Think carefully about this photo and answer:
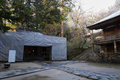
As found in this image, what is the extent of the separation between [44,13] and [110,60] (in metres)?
12.7

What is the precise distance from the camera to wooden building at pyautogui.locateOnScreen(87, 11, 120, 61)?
9954mm

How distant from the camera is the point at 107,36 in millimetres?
13047

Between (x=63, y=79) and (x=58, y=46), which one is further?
(x=58, y=46)

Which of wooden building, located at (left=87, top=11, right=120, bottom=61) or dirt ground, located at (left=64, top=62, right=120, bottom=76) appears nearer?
dirt ground, located at (left=64, top=62, right=120, bottom=76)

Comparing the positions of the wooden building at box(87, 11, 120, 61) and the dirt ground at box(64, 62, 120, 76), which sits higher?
the wooden building at box(87, 11, 120, 61)

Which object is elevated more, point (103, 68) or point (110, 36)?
point (110, 36)

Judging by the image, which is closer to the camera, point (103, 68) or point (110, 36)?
point (103, 68)

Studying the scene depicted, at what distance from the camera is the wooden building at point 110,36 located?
9954mm

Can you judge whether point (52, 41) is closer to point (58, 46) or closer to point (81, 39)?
point (58, 46)

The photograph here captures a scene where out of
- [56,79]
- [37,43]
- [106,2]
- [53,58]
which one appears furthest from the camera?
[106,2]

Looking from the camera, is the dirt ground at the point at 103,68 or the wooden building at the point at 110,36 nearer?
the dirt ground at the point at 103,68

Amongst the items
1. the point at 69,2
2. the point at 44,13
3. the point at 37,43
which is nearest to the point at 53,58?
the point at 37,43

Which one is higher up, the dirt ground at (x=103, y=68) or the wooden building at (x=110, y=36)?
the wooden building at (x=110, y=36)

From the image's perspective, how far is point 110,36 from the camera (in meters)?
12.2
